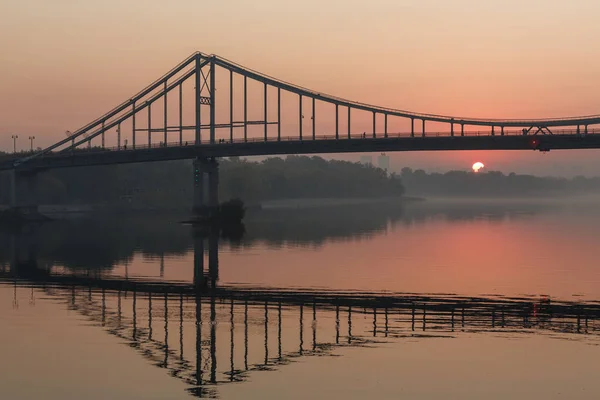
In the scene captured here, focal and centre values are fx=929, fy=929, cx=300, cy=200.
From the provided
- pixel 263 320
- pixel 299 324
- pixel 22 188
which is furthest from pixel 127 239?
pixel 22 188

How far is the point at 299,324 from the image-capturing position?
39.6 metres

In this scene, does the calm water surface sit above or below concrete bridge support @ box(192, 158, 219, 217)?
below

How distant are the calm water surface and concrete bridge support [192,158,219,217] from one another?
5487cm

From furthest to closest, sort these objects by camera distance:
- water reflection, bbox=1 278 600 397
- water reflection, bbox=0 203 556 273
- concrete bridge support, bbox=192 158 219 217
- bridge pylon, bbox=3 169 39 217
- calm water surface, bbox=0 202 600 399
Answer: bridge pylon, bbox=3 169 39 217
concrete bridge support, bbox=192 158 219 217
water reflection, bbox=0 203 556 273
water reflection, bbox=1 278 600 397
calm water surface, bbox=0 202 600 399

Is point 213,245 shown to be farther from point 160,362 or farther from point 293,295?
point 160,362

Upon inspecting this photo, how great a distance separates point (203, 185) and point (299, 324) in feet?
325

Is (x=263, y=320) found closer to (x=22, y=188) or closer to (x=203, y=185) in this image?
(x=203, y=185)

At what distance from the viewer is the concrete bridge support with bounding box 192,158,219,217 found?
135 metres

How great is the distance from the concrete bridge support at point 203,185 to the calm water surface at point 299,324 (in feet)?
180

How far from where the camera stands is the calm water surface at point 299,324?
95.0ft

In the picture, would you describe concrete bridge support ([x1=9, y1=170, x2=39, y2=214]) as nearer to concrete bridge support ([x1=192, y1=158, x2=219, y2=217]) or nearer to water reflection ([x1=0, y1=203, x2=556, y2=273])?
water reflection ([x1=0, y1=203, x2=556, y2=273])

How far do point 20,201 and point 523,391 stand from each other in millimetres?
135577

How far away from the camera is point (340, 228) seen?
120000 mm

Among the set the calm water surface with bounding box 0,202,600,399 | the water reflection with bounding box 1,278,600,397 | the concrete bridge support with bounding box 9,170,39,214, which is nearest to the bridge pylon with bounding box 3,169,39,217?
the concrete bridge support with bounding box 9,170,39,214
